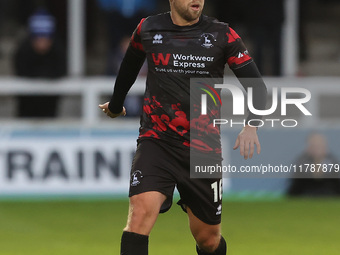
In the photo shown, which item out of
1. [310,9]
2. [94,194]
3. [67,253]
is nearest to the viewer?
[67,253]

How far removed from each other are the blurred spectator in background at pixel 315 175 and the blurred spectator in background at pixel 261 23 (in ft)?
5.28

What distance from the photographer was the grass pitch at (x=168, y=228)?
985cm

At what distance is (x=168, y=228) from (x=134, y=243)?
4.56 metres

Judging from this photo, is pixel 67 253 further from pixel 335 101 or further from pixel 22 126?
pixel 335 101

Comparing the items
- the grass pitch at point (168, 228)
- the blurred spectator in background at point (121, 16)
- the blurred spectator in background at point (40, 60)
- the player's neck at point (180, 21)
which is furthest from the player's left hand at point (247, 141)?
the blurred spectator in background at point (121, 16)

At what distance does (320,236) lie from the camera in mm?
10742

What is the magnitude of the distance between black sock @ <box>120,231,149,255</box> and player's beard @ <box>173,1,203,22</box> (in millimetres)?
1545

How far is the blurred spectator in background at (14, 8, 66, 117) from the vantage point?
14086mm

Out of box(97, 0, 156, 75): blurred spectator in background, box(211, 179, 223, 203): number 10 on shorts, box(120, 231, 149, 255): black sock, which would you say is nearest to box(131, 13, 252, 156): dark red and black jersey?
box(211, 179, 223, 203): number 10 on shorts

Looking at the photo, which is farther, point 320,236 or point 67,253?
point 320,236

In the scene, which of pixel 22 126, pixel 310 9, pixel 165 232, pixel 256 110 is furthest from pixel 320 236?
pixel 310 9

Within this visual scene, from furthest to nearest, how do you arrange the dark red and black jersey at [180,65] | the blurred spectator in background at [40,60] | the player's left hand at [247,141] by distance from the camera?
the blurred spectator in background at [40,60] < the dark red and black jersey at [180,65] < the player's left hand at [247,141]

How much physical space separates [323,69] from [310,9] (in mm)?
1897

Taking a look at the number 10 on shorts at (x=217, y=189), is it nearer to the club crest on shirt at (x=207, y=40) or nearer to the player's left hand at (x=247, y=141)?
the player's left hand at (x=247, y=141)
